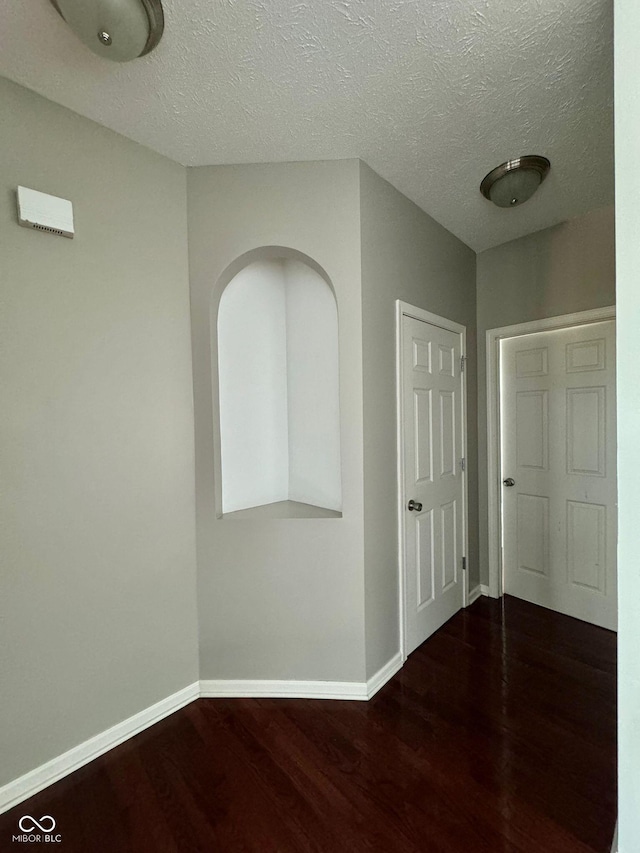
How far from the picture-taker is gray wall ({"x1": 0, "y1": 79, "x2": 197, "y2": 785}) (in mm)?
1421

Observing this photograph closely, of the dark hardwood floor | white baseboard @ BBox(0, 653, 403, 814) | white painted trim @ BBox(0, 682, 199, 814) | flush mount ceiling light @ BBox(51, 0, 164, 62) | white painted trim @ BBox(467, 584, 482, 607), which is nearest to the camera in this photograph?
flush mount ceiling light @ BBox(51, 0, 164, 62)

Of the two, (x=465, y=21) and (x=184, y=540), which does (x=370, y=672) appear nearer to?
(x=184, y=540)

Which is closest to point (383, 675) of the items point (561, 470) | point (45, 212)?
point (561, 470)

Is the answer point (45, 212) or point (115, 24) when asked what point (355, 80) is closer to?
point (115, 24)

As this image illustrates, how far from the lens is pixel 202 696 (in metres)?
1.91

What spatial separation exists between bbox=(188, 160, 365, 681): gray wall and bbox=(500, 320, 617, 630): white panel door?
1.58 m

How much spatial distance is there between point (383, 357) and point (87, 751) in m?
2.18

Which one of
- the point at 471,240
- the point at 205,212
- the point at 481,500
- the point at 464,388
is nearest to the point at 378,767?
the point at 481,500

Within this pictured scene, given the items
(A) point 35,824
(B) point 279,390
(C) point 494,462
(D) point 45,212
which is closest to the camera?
(A) point 35,824

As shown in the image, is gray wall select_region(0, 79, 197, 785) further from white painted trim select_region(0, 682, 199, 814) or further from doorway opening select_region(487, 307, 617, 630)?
doorway opening select_region(487, 307, 617, 630)

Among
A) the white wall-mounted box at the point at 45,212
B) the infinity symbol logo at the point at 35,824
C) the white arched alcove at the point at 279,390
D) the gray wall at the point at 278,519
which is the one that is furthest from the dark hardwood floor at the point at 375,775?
the white wall-mounted box at the point at 45,212

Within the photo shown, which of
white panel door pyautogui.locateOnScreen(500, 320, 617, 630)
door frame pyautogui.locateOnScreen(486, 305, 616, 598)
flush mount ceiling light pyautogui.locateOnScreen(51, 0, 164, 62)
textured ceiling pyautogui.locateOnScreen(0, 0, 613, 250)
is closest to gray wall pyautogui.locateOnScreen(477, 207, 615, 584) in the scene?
door frame pyautogui.locateOnScreen(486, 305, 616, 598)

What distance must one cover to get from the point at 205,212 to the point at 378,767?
2.55m

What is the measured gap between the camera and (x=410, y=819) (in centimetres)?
130
